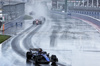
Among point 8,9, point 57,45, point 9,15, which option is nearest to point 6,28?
point 8,9

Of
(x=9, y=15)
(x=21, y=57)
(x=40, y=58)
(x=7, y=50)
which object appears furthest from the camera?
(x=9, y=15)

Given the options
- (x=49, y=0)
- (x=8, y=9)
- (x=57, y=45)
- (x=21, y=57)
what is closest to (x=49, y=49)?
(x=57, y=45)

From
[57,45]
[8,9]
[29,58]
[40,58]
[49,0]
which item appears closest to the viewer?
[40,58]

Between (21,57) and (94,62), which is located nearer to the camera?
(94,62)

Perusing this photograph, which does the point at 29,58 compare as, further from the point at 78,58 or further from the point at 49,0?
the point at 49,0

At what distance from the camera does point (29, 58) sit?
74.1ft

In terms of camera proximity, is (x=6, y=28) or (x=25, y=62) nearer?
(x=25, y=62)

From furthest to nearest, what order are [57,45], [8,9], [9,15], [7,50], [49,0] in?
[49,0] → [9,15] → [8,9] → [57,45] → [7,50]

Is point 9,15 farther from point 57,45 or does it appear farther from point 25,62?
point 25,62

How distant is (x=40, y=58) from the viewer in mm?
20812

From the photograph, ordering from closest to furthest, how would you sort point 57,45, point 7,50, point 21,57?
point 21,57 → point 7,50 → point 57,45

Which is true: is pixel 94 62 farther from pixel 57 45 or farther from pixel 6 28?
pixel 6 28

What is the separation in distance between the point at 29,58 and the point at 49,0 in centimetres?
15962

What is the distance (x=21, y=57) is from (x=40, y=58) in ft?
11.9
